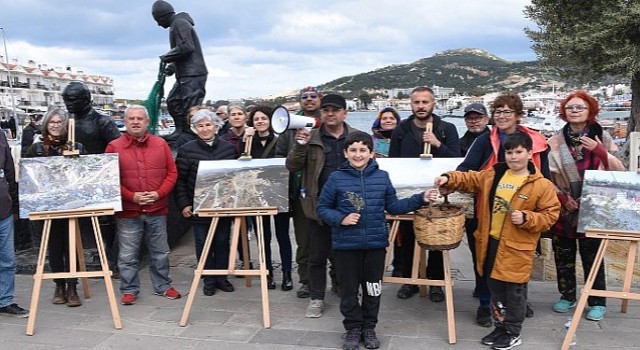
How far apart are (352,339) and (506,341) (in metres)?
1.03

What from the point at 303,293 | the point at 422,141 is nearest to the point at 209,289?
the point at 303,293

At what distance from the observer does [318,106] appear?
4594mm

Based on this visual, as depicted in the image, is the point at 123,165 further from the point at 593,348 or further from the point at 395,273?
the point at 593,348

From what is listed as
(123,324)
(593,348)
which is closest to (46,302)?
(123,324)

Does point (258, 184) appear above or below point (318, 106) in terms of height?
below

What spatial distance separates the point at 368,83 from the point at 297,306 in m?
56.5

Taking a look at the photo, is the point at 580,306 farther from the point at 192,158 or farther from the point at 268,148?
the point at 192,158

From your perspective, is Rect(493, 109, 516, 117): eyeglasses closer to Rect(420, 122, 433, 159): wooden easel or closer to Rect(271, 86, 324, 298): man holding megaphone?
Rect(420, 122, 433, 159): wooden easel

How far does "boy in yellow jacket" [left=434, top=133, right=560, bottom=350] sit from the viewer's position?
3457mm

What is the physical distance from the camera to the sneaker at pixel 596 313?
4.11m

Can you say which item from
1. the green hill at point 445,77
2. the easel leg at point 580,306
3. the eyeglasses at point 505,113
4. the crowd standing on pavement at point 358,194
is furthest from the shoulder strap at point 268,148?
the green hill at point 445,77

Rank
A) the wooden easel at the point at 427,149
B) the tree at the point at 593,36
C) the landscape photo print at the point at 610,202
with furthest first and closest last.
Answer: the tree at the point at 593,36 → the wooden easel at the point at 427,149 → the landscape photo print at the point at 610,202

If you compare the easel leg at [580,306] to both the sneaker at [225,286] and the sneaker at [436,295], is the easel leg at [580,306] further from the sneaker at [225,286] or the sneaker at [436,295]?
the sneaker at [225,286]

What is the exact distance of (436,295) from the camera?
467cm
